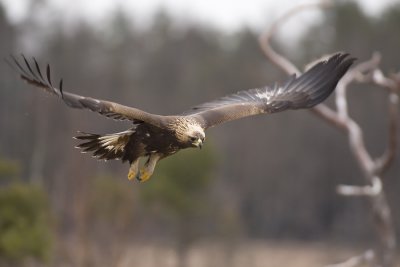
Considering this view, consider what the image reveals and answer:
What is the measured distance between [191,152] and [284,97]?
19969 millimetres

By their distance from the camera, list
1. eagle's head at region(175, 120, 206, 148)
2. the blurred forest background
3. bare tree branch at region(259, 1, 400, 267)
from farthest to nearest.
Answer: the blurred forest background → bare tree branch at region(259, 1, 400, 267) → eagle's head at region(175, 120, 206, 148)

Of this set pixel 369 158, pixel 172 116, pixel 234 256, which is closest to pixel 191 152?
pixel 234 256

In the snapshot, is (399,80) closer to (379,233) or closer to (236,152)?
(379,233)

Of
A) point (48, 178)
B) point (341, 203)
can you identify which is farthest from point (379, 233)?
point (341, 203)

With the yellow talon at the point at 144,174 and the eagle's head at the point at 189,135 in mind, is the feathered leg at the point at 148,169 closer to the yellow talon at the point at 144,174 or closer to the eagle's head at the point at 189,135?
the yellow talon at the point at 144,174

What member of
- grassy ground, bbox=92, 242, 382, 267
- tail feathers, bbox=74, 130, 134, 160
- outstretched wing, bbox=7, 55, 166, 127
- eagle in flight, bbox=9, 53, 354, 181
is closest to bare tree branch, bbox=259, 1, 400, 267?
eagle in flight, bbox=9, 53, 354, 181

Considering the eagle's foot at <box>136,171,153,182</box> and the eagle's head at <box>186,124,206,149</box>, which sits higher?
the eagle's head at <box>186,124,206,149</box>

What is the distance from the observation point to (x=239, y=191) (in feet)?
141

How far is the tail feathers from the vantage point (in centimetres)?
805

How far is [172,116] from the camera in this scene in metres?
8.09

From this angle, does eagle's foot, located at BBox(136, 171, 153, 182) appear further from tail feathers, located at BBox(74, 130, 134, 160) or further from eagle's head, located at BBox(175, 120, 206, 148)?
eagle's head, located at BBox(175, 120, 206, 148)

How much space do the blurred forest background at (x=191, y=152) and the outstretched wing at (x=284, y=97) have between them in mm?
15809

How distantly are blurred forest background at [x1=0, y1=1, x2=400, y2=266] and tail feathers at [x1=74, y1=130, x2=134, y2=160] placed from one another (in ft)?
55.9

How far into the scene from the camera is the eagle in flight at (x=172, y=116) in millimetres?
6969
